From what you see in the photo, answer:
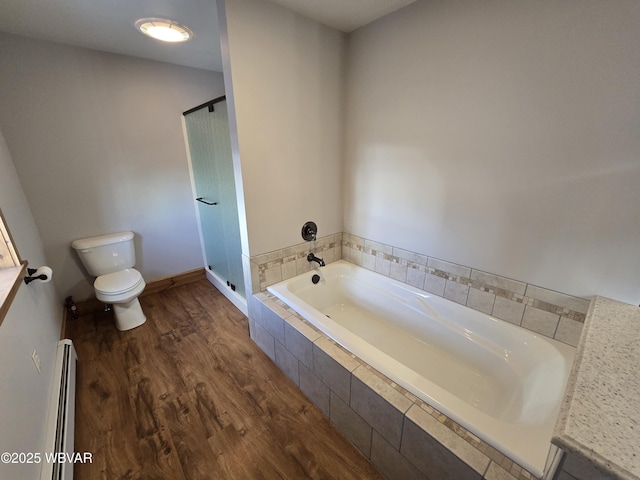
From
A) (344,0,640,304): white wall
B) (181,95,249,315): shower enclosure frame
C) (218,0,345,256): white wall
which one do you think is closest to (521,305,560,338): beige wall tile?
(344,0,640,304): white wall

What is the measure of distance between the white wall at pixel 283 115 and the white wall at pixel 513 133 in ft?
0.95

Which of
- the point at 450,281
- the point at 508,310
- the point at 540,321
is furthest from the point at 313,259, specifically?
the point at 540,321

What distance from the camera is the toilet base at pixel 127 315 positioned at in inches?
86.0

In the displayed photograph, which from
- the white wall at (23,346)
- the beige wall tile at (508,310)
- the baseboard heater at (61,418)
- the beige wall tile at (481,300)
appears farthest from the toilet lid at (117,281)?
the beige wall tile at (508,310)

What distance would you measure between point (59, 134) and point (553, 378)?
3594 mm

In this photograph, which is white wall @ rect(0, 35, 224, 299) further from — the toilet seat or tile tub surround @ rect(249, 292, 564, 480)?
tile tub surround @ rect(249, 292, 564, 480)

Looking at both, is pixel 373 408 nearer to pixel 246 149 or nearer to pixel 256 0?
pixel 246 149

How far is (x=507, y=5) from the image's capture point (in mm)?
1237

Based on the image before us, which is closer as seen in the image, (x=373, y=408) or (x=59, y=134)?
(x=373, y=408)

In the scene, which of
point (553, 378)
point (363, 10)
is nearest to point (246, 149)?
point (363, 10)

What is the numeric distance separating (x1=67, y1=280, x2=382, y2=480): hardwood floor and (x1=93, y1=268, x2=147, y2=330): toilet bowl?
96 millimetres

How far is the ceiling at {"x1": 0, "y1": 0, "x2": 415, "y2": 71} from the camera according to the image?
1.49 m

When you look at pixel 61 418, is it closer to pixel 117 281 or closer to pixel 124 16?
pixel 117 281

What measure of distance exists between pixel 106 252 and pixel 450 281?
9.23 ft
